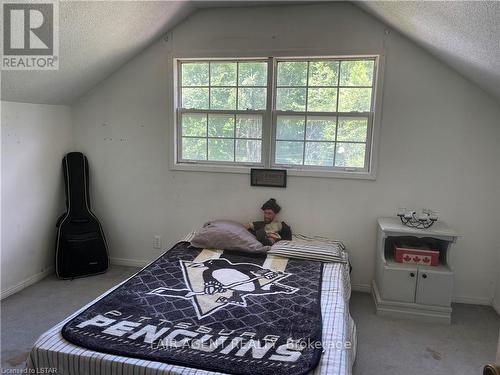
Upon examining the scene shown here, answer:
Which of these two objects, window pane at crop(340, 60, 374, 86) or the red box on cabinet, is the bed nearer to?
the red box on cabinet

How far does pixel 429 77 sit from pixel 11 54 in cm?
301

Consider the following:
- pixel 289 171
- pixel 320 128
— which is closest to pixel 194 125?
pixel 289 171

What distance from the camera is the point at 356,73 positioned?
9.89ft

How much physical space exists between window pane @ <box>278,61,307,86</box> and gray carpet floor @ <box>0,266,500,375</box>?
6.29 ft

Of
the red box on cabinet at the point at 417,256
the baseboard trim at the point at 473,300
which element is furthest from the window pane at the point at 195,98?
the baseboard trim at the point at 473,300

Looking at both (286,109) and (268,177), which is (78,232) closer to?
(268,177)

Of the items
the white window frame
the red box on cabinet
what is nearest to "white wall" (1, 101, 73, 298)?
the white window frame

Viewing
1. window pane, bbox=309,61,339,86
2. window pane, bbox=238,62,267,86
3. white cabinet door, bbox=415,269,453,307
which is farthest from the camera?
window pane, bbox=238,62,267,86

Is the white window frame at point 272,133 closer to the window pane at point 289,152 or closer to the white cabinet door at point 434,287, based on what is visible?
the window pane at point 289,152

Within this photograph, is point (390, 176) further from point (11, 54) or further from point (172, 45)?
point (11, 54)

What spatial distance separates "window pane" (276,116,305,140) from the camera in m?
3.15

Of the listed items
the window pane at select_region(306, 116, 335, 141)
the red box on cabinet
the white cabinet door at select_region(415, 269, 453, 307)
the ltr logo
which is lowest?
the white cabinet door at select_region(415, 269, 453, 307)

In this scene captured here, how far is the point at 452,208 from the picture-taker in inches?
115

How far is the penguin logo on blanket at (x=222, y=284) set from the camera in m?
2.00
